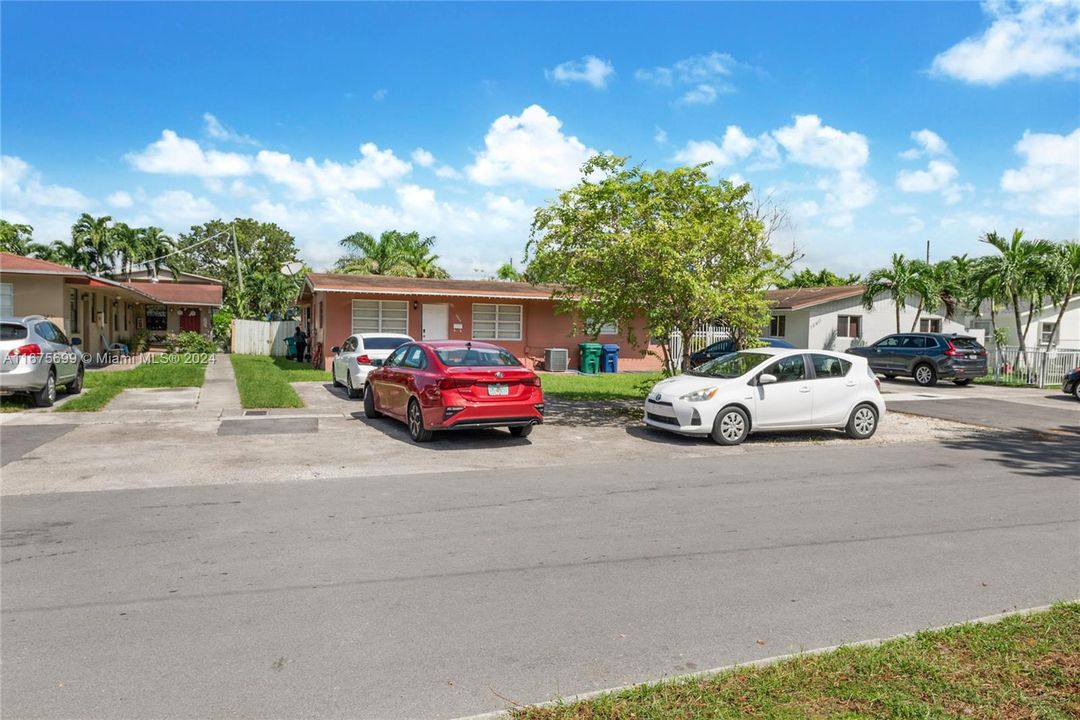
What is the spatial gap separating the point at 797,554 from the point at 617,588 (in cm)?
166

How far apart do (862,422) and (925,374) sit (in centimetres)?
1273

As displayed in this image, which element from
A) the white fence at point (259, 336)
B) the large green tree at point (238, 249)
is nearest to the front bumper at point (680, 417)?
the white fence at point (259, 336)

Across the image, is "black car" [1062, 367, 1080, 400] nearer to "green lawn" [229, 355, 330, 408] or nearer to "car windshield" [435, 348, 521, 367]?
"car windshield" [435, 348, 521, 367]

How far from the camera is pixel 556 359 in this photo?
25.4 metres

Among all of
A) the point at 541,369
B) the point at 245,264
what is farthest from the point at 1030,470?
the point at 245,264

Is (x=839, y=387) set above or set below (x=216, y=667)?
above

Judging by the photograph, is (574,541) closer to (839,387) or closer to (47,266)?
(839,387)

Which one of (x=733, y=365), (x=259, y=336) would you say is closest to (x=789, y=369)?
(x=733, y=365)

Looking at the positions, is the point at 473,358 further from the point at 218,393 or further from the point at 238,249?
the point at 238,249

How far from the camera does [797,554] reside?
5672 millimetres

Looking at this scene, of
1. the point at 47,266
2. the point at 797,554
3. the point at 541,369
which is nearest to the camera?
the point at 797,554

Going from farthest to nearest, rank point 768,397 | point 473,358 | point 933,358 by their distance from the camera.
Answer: point 933,358
point 768,397
point 473,358

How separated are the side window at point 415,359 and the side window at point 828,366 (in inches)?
244

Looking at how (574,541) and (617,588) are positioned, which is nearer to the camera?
(617,588)
